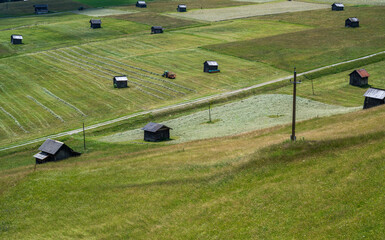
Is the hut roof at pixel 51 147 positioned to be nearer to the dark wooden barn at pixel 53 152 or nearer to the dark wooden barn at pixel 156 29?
the dark wooden barn at pixel 53 152

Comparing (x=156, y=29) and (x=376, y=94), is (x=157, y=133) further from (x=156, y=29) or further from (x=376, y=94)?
(x=156, y=29)

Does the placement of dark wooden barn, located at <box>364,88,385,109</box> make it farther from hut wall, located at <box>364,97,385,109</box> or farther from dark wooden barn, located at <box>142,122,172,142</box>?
dark wooden barn, located at <box>142,122,172,142</box>

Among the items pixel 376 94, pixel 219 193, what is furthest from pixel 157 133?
pixel 376 94

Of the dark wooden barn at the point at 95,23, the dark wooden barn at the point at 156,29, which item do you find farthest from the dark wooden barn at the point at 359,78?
the dark wooden barn at the point at 95,23

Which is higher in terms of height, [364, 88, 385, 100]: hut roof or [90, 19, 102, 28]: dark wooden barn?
[90, 19, 102, 28]: dark wooden barn

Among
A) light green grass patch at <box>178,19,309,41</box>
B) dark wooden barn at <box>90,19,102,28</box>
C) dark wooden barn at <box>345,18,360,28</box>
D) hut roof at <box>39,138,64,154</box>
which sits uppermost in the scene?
dark wooden barn at <box>345,18,360,28</box>

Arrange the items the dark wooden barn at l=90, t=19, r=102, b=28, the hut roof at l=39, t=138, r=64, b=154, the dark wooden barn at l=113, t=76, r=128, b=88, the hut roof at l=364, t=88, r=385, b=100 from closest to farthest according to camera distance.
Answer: the hut roof at l=39, t=138, r=64, b=154 → the hut roof at l=364, t=88, r=385, b=100 → the dark wooden barn at l=113, t=76, r=128, b=88 → the dark wooden barn at l=90, t=19, r=102, b=28

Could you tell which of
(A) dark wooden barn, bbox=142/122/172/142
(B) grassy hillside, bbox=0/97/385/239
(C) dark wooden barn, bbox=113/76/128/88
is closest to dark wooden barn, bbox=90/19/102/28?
(C) dark wooden barn, bbox=113/76/128/88
